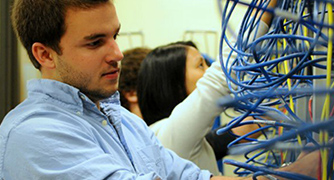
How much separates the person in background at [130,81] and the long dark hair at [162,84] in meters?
0.22

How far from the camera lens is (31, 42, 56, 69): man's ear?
0.86 meters

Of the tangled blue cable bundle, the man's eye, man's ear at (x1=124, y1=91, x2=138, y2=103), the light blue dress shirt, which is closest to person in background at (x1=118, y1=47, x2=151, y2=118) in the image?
man's ear at (x1=124, y1=91, x2=138, y2=103)

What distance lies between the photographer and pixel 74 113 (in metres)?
0.81

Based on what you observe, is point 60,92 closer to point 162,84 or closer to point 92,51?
point 92,51

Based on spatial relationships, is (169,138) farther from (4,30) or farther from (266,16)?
(4,30)

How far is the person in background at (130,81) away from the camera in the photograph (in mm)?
1794

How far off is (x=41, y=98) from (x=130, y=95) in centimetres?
101

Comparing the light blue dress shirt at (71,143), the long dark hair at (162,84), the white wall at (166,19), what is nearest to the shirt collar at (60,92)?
the light blue dress shirt at (71,143)

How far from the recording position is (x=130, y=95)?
71.0 inches

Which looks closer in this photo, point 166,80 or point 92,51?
point 92,51

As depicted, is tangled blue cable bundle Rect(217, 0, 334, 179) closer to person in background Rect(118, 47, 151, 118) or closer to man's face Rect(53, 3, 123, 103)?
man's face Rect(53, 3, 123, 103)

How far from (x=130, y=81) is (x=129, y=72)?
0.16 feet

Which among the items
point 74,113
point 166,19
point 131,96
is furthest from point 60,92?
point 166,19

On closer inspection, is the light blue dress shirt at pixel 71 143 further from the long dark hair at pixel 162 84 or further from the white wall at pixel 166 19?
Result: the white wall at pixel 166 19
